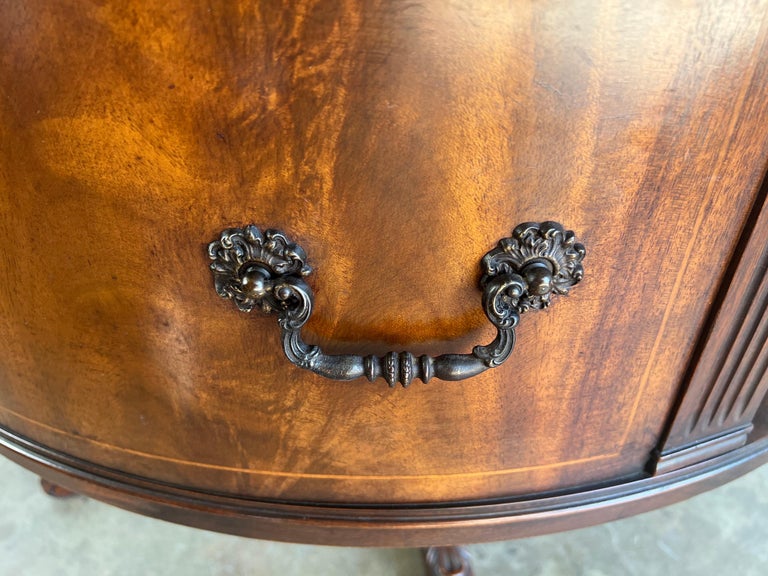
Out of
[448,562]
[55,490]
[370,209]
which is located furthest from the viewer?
[55,490]

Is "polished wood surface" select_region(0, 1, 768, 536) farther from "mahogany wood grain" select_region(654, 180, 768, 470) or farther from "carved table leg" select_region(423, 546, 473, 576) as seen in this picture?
"carved table leg" select_region(423, 546, 473, 576)

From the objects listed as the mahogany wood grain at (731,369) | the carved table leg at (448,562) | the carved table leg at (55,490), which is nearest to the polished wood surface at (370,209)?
the mahogany wood grain at (731,369)

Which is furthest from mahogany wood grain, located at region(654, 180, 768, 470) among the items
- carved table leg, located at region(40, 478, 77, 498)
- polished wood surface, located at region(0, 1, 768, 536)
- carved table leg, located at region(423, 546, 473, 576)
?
carved table leg, located at region(40, 478, 77, 498)

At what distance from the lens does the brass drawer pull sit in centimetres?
30

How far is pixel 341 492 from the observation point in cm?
42

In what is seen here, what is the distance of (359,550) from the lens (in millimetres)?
727

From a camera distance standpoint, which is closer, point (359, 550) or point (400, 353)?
point (400, 353)

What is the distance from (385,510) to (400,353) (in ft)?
0.49

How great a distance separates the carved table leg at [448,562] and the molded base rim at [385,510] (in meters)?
0.24

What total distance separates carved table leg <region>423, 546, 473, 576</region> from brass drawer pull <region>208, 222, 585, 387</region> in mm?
403

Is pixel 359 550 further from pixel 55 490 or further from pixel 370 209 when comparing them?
pixel 370 209

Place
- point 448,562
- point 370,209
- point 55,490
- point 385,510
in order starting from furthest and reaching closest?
point 55,490 < point 448,562 < point 385,510 < point 370,209

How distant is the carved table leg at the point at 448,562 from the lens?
2.13 ft

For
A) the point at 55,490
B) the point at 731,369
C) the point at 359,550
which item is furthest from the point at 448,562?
the point at 55,490
